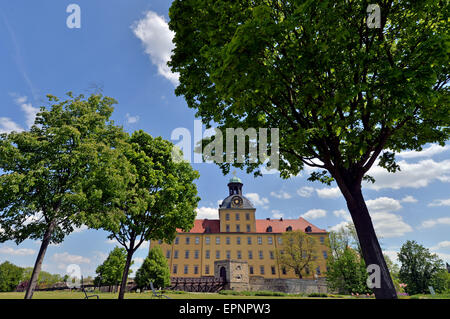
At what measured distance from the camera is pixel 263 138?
29.5 feet

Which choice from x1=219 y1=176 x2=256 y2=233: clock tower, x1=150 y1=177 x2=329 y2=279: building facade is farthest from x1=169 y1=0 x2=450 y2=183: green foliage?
x1=219 y1=176 x2=256 y2=233: clock tower

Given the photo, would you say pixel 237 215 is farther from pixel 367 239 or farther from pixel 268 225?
pixel 367 239

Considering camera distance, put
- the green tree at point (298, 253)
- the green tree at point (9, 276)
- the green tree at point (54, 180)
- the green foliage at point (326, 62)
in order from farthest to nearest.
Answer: the green tree at point (298, 253)
the green tree at point (9, 276)
the green tree at point (54, 180)
the green foliage at point (326, 62)

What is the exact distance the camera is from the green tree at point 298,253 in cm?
5059

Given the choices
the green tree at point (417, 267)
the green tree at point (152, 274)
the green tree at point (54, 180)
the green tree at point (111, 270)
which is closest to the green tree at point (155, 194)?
the green tree at point (54, 180)

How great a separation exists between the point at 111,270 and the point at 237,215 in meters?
30.8

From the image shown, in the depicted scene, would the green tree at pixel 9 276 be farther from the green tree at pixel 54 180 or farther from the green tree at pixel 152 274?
the green tree at pixel 54 180

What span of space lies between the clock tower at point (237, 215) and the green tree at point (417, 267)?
3206 centimetres

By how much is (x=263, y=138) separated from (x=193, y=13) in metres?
4.89

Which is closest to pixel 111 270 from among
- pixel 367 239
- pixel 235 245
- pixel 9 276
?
pixel 9 276

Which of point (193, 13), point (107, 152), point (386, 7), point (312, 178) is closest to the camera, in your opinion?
point (386, 7)
